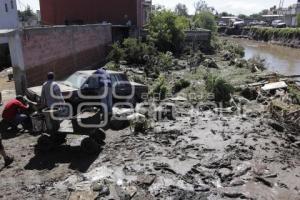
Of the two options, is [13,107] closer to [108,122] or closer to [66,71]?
[108,122]

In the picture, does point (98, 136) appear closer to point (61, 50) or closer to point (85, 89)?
point (85, 89)

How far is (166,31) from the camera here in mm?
32062

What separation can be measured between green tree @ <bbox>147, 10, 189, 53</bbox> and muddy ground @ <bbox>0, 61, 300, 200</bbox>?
20.9m

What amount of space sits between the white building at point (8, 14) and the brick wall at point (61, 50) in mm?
11828

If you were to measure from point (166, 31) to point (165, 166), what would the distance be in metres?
24.5

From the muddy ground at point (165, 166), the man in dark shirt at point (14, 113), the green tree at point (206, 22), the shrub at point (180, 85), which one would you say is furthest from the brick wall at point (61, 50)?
the green tree at point (206, 22)

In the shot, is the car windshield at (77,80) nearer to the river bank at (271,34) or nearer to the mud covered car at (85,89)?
the mud covered car at (85,89)

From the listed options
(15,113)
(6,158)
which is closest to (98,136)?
(6,158)

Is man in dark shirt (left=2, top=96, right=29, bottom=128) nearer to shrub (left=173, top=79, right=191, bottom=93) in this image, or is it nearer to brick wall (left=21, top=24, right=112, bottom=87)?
brick wall (left=21, top=24, right=112, bottom=87)

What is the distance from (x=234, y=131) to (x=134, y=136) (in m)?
3.23

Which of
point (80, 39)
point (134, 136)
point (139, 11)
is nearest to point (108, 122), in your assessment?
point (134, 136)

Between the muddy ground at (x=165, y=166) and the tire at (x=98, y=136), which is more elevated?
the tire at (x=98, y=136)

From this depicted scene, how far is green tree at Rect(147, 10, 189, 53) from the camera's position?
32.0 meters

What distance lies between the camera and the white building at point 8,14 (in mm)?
34034
